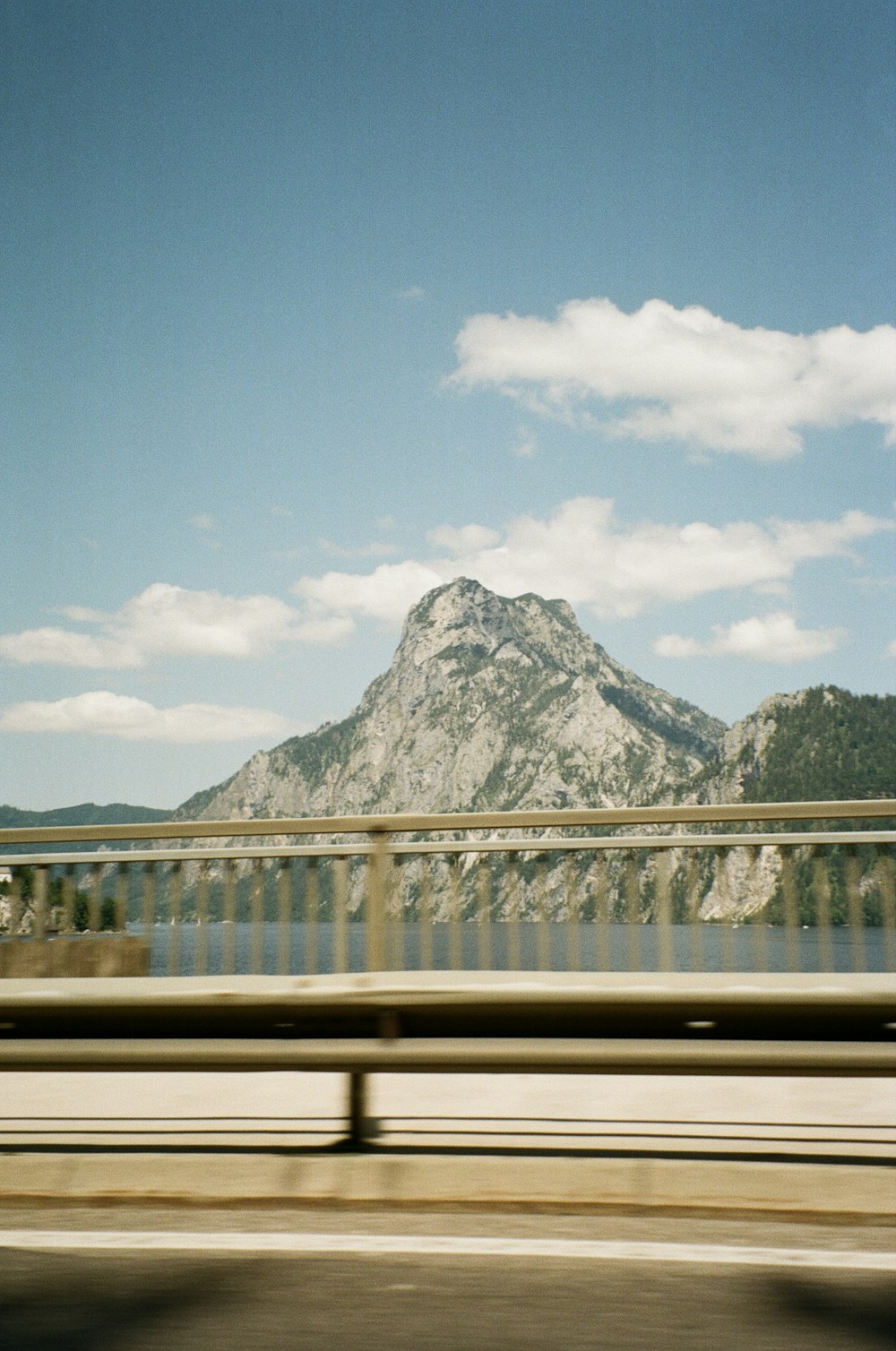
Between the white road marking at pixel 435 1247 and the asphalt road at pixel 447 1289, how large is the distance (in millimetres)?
11

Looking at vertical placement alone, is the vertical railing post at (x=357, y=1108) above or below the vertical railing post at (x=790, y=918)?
below

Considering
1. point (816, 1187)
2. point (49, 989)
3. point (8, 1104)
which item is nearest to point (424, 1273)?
point (816, 1187)

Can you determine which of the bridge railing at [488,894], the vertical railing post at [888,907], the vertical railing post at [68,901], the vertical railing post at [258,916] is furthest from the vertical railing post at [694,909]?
the vertical railing post at [68,901]

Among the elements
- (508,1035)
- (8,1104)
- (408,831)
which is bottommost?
(8,1104)

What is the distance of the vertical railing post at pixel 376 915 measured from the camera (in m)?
5.19

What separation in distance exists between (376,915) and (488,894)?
1.79ft

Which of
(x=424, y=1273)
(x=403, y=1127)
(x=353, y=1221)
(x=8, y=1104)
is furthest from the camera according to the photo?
(x=8, y=1104)

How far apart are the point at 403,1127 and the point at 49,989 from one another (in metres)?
1.64

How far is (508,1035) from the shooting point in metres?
4.52

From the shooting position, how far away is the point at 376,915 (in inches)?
205

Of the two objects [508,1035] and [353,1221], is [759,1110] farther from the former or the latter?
[353,1221]

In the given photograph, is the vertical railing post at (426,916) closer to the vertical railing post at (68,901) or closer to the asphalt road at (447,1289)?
the asphalt road at (447,1289)

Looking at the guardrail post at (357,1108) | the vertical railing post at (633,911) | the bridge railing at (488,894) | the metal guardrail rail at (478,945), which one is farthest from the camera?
the vertical railing post at (633,911)

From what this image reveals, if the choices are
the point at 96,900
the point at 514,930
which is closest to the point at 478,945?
the point at 514,930
